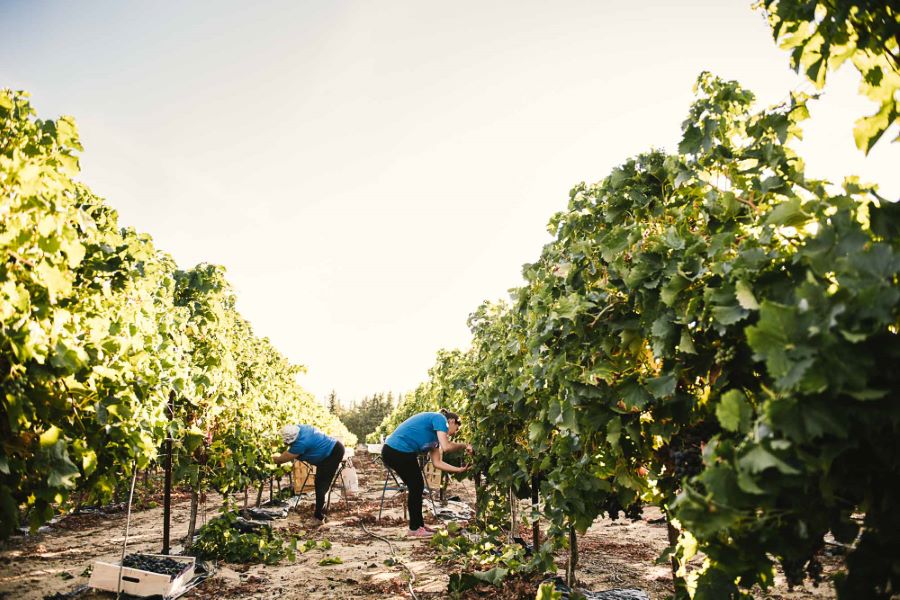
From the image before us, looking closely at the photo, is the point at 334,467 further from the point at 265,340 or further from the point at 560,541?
the point at 560,541

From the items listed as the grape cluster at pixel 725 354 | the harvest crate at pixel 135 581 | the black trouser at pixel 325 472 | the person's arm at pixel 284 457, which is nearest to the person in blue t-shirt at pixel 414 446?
the black trouser at pixel 325 472

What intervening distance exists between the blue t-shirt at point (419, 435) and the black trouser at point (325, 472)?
1947 mm

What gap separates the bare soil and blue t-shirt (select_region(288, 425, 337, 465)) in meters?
1.13

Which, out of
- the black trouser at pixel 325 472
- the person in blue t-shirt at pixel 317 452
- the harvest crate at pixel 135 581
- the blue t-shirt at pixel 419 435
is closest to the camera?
the harvest crate at pixel 135 581

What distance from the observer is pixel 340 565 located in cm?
562

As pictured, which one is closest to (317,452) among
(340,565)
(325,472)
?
(325,472)

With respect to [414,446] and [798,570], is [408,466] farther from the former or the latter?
[798,570]

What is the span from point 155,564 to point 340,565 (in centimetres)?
194

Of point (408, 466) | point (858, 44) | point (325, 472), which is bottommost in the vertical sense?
point (325, 472)

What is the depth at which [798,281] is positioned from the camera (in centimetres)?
163

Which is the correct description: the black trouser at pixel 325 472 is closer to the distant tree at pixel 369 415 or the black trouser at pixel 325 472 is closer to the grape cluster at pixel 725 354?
the grape cluster at pixel 725 354

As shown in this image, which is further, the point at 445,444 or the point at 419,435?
the point at 419,435

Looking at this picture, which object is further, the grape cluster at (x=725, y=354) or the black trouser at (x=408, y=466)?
the black trouser at (x=408, y=466)

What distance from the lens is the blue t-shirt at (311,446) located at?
7988mm
